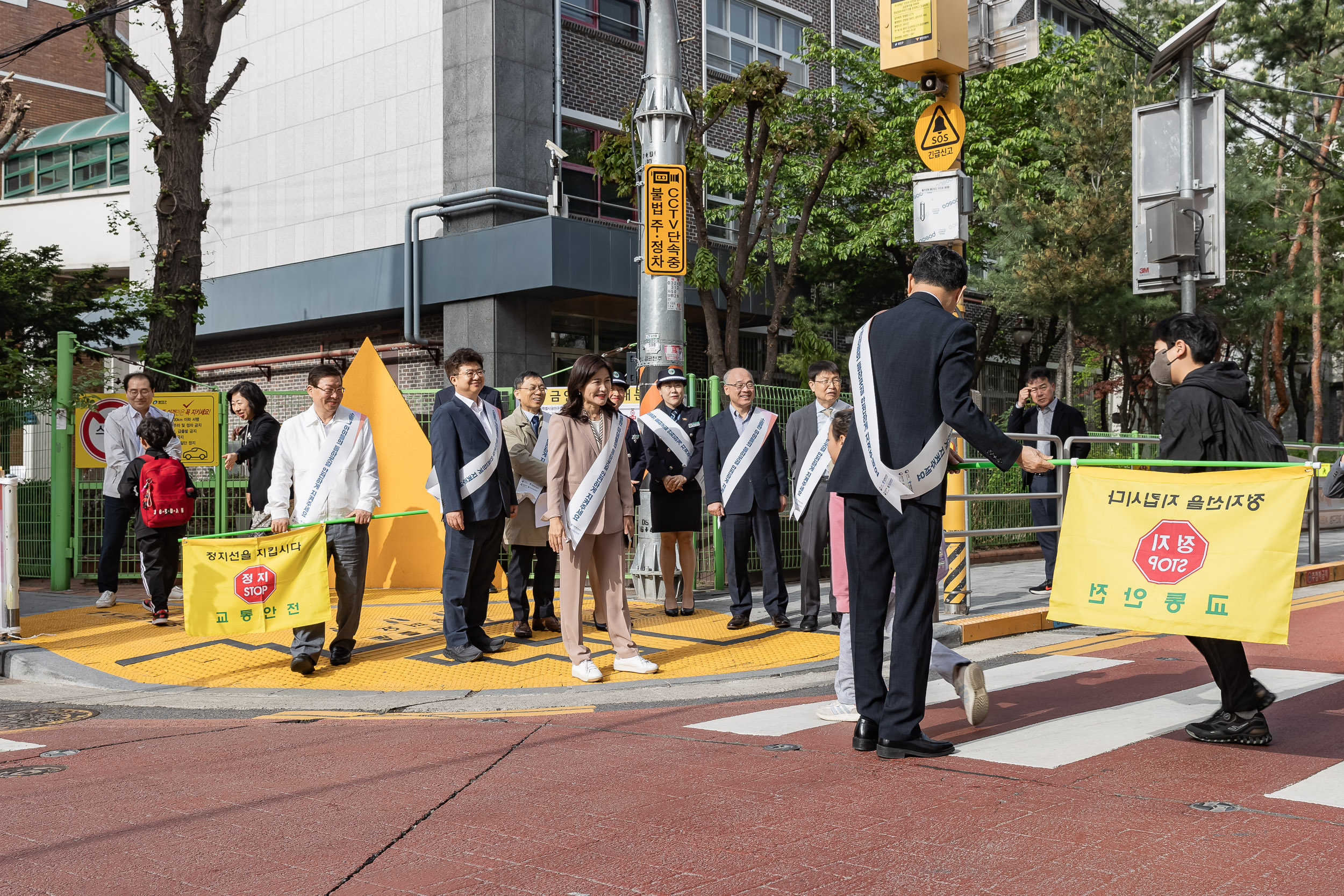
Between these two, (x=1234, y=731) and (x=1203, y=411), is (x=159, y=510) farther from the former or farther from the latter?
(x=1234, y=731)

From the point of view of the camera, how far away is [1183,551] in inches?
187

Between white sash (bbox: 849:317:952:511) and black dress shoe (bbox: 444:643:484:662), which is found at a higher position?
white sash (bbox: 849:317:952:511)

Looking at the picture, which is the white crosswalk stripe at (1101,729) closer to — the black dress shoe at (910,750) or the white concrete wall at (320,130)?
the black dress shoe at (910,750)

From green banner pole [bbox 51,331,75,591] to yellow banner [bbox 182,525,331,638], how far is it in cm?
540

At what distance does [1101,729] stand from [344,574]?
4584mm

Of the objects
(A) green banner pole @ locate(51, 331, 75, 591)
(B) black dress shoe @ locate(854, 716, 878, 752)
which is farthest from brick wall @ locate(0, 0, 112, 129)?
(B) black dress shoe @ locate(854, 716, 878, 752)

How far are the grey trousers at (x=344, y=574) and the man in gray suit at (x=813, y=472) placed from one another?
320 cm

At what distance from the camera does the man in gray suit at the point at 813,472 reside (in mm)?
8641

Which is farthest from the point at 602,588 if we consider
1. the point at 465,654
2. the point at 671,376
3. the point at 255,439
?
the point at 255,439

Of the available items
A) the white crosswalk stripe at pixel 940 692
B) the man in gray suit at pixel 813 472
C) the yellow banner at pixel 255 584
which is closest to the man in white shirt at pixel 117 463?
the yellow banner at pixel 255 584

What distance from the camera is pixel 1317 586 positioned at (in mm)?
12211

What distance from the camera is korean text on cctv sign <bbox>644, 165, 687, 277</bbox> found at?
33.6 ft

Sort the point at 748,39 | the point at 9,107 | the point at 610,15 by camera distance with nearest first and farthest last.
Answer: the point at 9,107 → the point at 610,15 → the point at 748,39

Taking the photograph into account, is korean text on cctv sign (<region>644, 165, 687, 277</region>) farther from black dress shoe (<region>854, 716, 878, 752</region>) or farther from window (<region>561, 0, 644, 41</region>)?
window (<region>561, 0, 644, 41</region>)
